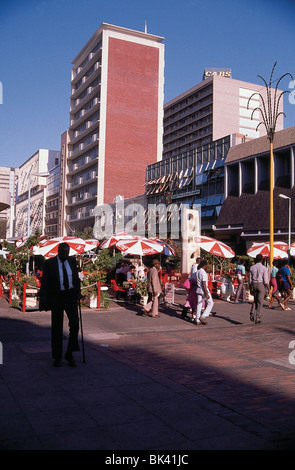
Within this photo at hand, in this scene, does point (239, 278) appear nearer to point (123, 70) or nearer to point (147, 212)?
point (147, 212)

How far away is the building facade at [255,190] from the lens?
37562 millimetres

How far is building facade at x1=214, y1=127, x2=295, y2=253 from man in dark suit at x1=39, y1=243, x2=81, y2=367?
31.5 m

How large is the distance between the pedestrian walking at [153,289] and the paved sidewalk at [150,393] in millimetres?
2696

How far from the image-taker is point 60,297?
6336 mm

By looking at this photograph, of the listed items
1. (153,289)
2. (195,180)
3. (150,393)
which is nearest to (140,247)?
(153,289)

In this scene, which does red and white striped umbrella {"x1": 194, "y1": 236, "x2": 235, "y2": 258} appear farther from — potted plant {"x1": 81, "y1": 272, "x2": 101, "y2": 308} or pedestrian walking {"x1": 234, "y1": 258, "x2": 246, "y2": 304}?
potted plant {"x1": 81, "y1": 272, "x2": 101, "y2": 308}

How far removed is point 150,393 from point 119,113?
211 ft

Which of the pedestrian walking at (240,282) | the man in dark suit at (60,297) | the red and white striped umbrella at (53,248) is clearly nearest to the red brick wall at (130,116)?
the pedestrian walking at (240,282)

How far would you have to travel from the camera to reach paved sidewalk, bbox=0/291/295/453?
3.79 m

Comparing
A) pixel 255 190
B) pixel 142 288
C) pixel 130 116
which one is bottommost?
pixel 142 288

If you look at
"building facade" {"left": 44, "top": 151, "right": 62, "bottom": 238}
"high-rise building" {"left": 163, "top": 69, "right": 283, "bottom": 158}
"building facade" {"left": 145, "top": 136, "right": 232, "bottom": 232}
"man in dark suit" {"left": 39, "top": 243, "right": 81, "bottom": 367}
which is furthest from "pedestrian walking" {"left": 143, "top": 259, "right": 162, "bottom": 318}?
"building facade" {"left": 44, "top": 151, "right": 62, "bottom": 238}

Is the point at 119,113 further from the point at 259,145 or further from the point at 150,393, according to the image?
the point at 150,393

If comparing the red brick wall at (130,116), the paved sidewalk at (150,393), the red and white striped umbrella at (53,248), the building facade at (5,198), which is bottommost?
the paved sidewalk at (150,393)

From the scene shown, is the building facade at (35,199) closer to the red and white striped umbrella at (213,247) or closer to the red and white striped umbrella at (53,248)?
the red and white striped umbrella at (53,248)
